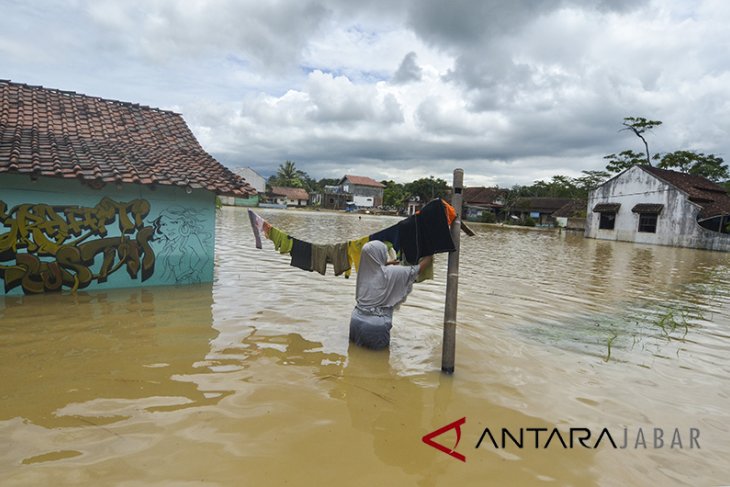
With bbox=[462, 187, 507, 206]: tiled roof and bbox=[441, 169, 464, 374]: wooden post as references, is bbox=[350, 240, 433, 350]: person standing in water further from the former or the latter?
bbox=[462, 187, 507, 206]: tiled roof

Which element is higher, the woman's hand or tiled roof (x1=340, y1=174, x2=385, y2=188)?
tiled roof (x1=340, y1=174, x2=385, y2=188)

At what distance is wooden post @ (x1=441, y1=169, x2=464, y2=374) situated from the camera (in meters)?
5.85

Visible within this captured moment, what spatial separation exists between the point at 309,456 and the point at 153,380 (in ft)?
8.35

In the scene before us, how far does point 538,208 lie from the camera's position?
6288 centimetres

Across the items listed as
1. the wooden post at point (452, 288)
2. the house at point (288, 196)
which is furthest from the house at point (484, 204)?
the wooden post at point (452, 288)

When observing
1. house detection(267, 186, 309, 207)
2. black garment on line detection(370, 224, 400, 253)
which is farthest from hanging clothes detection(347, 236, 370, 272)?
house detection(267, 186, 309, 207)

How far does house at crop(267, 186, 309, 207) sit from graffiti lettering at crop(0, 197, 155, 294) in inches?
2671

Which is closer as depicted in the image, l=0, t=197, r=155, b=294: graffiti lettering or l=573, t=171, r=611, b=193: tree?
l=0, t=197, r=155, b=294: graffiti lettering

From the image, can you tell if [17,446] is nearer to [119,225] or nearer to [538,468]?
[538,468]

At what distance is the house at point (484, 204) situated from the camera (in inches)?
2574

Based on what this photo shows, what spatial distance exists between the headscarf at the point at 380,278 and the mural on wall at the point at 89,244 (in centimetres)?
627

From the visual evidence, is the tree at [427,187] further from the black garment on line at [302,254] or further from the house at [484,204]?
the black garment on line at [302,254]

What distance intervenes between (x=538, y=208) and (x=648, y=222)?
27099 millimetres

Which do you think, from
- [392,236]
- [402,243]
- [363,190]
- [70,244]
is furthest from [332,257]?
[363,190]
